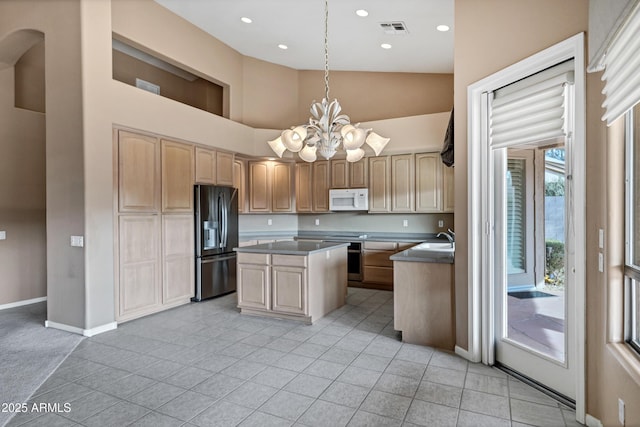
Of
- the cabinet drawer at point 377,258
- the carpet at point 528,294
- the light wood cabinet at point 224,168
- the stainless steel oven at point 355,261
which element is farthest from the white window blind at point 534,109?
the light wood cabinet at point 224,168

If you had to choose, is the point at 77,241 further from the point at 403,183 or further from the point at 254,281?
the point at 403,183

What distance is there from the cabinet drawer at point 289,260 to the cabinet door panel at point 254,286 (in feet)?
0.51

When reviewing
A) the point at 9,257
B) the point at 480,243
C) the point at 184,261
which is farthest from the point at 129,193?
the point at 480,243

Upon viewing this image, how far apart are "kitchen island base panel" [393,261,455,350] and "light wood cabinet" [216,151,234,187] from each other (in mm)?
3238

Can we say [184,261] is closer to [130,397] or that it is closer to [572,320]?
[130,397]

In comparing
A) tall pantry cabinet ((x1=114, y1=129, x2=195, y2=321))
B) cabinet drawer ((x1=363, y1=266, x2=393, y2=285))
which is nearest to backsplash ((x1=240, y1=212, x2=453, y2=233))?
cabinet drawer ((x1=363, y1=266, x2=393, y2=285))

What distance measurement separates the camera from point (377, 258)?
5.72m

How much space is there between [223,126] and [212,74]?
89 centimetres

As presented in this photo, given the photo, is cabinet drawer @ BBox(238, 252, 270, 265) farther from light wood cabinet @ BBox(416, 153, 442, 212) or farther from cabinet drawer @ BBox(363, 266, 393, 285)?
light wood cabinet @ BBox(416, 153, 442, 212)

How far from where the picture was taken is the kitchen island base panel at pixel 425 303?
3211mm

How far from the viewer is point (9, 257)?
16.1 feet

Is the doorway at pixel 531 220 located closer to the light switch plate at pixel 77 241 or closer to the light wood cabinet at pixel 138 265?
the light wood cabinet at pixel 138 265

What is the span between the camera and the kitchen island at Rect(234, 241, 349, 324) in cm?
394

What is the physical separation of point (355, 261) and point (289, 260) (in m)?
2.17
